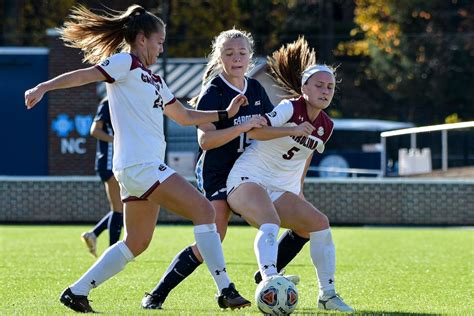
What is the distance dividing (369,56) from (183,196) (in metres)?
35.3

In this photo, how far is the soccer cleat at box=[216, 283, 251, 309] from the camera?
7211mm

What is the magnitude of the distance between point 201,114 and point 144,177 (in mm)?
742

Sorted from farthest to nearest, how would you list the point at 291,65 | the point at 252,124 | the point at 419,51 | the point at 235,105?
the point at 419,51, the point at 291,65, the point at 235,105, the point at 252,124

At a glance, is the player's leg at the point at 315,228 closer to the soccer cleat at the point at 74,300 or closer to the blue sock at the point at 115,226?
the soccer cleat at the point at 74,300

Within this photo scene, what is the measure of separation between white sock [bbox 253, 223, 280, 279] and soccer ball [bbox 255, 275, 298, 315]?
0.32m

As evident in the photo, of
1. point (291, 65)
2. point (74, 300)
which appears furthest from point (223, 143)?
point (74, 300)

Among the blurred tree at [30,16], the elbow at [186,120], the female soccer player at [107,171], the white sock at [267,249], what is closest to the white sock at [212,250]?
the white sock at [267,249]

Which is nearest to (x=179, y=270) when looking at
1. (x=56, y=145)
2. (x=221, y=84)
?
(x=221, y=84)

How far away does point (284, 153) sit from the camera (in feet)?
25.8

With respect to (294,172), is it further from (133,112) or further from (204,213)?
(133,112)

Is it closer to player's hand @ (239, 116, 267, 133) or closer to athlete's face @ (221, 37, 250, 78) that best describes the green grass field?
player's hand @ (239, 116, 267, 133)

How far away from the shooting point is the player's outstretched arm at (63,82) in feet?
21.9

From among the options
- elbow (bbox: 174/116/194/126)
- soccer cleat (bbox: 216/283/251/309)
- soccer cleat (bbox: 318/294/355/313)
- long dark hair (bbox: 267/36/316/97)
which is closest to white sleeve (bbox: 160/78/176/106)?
elbow (bbox: 174/116/194/126)

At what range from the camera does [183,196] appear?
7219 mm
